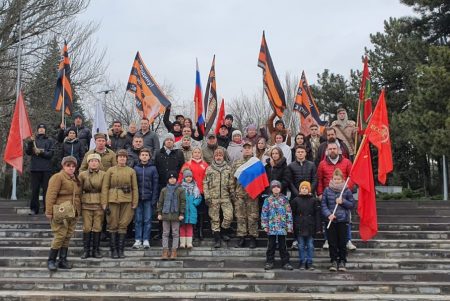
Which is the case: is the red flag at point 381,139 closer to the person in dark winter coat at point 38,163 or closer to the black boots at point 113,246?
the black boots at point 113,246

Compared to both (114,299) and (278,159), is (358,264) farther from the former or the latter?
(114,299)

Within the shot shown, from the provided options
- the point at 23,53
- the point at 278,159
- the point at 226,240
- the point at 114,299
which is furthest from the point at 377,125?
the point at 23,53

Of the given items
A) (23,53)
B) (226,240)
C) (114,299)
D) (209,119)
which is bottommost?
(114,299)

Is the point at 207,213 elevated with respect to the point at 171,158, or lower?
lower

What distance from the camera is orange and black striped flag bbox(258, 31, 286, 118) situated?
12.4 meters

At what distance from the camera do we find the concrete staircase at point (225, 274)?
7.84m

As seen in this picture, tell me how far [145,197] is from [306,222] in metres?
3.17

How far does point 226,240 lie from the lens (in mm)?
9625

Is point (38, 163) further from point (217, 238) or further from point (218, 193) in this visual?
point (217, 238)

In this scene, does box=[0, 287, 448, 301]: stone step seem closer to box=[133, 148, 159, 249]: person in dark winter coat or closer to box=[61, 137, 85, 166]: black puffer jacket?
box=[133, 148, 159, 249]: person in dark winter coat

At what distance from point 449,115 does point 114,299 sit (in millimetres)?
13575

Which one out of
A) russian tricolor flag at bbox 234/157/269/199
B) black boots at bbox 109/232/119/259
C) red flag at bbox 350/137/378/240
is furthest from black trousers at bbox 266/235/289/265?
black boots at bbox 109/232/119/259

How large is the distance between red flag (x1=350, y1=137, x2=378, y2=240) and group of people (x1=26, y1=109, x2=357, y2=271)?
30 cm

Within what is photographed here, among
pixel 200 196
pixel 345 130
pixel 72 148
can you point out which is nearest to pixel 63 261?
pixel 200 196
